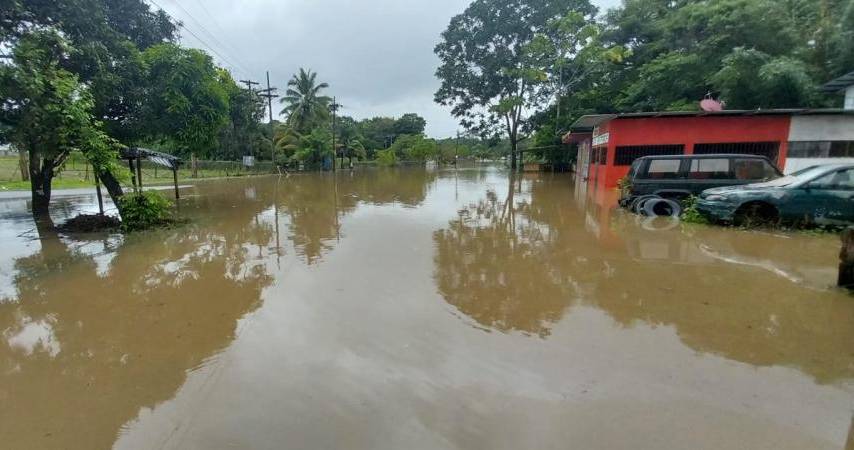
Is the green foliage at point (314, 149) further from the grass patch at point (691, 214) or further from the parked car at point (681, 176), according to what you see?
the grass patch at point (691, 214)

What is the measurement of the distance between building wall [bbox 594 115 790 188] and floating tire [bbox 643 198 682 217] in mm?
6186

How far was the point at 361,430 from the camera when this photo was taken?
279cm

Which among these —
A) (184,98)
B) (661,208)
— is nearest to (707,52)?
(661,208)

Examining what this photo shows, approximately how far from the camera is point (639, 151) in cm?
1650

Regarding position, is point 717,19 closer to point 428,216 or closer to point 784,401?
point 428,216

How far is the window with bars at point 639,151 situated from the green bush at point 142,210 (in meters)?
15.8

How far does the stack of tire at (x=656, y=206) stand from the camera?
35.3 feet

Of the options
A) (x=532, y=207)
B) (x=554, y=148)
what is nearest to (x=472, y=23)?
(x=554, y=148)

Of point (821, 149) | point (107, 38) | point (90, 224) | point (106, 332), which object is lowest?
point (106, 332)

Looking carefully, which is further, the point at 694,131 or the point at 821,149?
the point at 694,131

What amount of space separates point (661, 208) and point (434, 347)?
31.0 feet

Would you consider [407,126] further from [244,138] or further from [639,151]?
[639,151]

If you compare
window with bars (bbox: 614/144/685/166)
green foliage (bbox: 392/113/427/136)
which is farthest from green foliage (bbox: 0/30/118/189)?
green foliage (bbox: 392/113/427/136)

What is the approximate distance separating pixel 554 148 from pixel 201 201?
1104 inches
